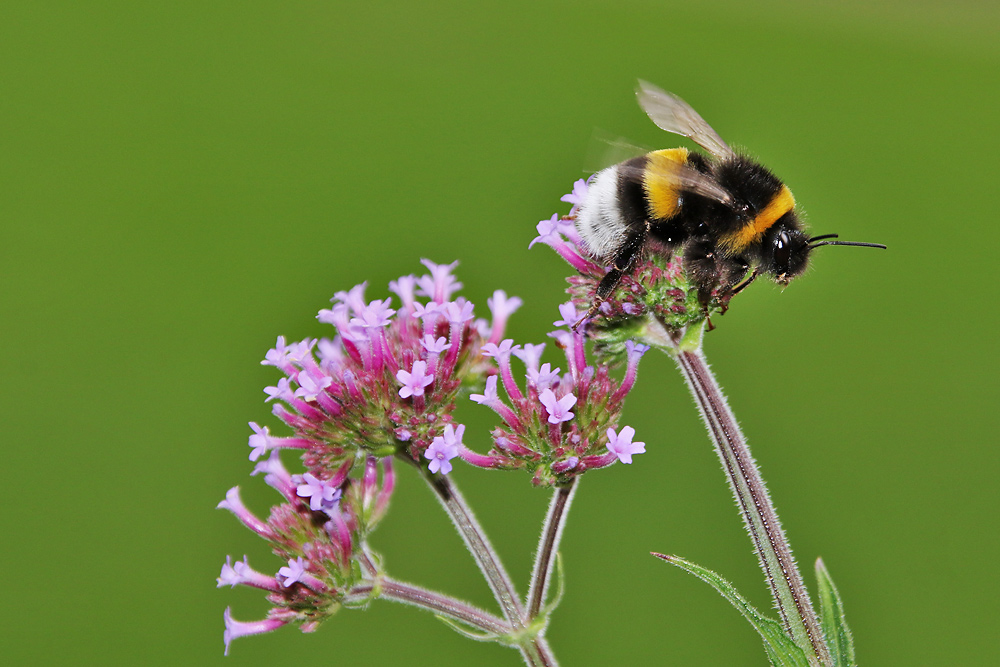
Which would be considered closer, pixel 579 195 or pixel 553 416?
pixel 553 416

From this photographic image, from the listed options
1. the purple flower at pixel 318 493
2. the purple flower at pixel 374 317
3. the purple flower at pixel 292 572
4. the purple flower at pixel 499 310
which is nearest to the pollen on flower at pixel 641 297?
the purple flower at pixel 499 310

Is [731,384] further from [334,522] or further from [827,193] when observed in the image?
[334,522]

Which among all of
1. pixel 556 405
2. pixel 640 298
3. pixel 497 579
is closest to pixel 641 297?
pixel 640 298

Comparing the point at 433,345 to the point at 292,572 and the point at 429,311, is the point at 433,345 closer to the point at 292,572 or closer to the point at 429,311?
the point at 429,311

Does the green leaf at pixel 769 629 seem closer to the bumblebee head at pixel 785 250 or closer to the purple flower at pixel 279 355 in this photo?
the bumblebee head at pixel 785 250

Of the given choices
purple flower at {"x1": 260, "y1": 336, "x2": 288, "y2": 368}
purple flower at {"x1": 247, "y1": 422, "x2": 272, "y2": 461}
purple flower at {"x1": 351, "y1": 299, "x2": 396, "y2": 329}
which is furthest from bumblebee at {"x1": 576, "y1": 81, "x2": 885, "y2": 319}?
purple flower at {"x1": 247, "y1": 422, "x2": 272, "y2": 461}
